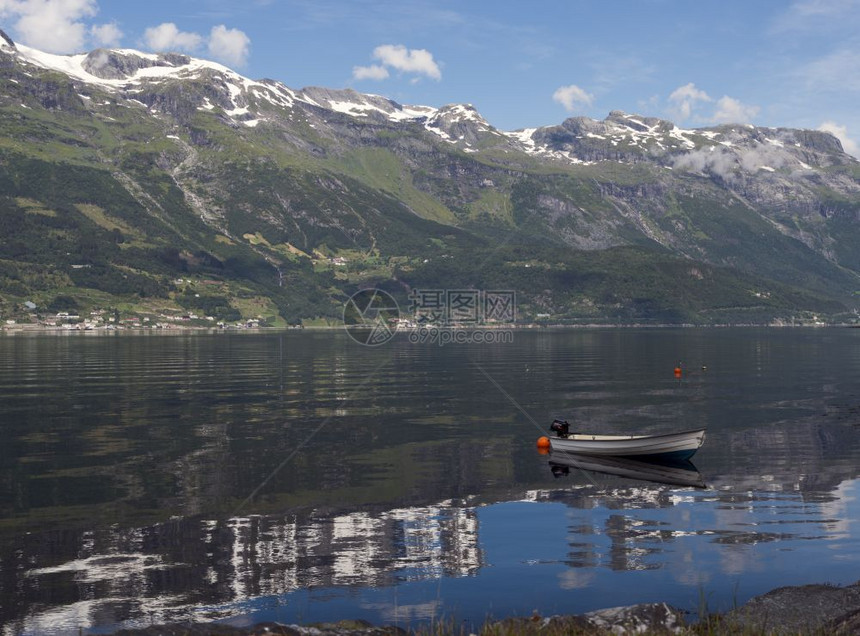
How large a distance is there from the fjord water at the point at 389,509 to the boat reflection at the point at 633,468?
1.28 metres

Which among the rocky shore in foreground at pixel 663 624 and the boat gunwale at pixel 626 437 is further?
the boat gunwale at pixel 626 437

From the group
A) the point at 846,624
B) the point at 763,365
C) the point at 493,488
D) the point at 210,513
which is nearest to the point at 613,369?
the point at 763,365

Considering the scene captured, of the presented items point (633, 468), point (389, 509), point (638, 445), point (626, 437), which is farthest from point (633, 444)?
point (389, 509)

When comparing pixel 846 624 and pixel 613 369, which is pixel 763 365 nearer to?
pixel 613 369

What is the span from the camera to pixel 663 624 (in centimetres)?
2408

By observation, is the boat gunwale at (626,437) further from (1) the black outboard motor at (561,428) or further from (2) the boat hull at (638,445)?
(1) the black outboard motor at (561,428)

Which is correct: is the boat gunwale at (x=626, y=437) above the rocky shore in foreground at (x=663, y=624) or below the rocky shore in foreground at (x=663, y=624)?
above

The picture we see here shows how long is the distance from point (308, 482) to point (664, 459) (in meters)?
25.7

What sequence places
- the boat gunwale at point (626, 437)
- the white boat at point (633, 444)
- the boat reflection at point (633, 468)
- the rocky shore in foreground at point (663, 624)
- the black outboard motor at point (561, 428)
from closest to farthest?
the rocky shore in foreground at point (663, 624), the boat reflection at point (633, 468), the boat gunwale at point (626, 437), the white boat at point (633, 444), the black outboard motor at point (561, 428)

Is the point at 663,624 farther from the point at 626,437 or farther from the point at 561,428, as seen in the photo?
the point at 561,428

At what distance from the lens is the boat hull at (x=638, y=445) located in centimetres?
5625

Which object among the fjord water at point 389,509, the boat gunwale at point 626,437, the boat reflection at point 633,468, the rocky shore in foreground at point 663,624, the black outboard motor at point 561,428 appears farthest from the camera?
the black outboard motor at point 561,428

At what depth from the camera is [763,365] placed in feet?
495

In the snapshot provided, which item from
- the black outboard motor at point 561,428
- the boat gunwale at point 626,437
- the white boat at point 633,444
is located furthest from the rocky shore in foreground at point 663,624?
the black outboard motor at point 561,428
